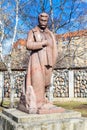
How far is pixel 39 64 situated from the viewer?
5.92 meters

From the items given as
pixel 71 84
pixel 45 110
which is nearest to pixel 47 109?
pixel 45 110

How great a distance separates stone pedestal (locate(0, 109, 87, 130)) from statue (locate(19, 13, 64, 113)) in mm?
293

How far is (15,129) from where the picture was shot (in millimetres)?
5195

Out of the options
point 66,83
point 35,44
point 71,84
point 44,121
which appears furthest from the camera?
point 66,83

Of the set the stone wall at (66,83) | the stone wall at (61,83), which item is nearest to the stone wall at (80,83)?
the stone wall at (66,83)

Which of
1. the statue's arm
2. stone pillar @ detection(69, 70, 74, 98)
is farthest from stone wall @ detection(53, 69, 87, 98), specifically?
Result: the statue's arm

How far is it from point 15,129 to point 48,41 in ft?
6.33

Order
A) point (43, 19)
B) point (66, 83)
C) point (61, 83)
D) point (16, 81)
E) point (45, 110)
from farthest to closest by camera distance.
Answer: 1. point (16, 81)
2. point (61, 83)
3. point (66, 83)
4. point (43, 19)
5. point (45, 110)

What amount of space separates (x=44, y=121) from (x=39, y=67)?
113 centimetres

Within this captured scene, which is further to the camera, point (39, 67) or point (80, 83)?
point (80, 83)

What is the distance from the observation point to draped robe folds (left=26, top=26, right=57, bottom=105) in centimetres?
588

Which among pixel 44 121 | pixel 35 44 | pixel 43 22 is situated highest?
pixel 43 22

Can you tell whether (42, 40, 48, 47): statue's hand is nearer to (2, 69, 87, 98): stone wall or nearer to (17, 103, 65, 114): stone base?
(17, 103, 65, 114): stone base

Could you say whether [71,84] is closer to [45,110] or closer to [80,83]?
[80,83]
